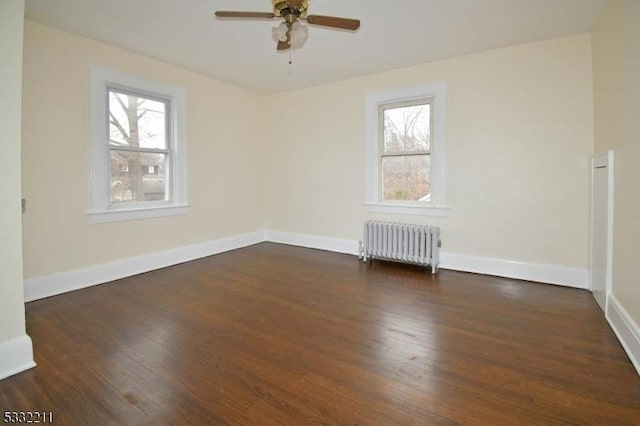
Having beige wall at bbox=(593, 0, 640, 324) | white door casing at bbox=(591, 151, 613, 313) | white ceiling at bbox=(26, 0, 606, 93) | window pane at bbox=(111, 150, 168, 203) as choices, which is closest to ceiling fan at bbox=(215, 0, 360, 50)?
white ceiling at bbox=(26, 0, 606, 93)

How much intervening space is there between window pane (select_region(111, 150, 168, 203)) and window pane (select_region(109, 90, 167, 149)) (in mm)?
147

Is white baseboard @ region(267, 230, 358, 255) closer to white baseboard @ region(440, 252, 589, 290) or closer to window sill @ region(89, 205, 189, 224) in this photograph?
white baseboard @ region(440, 252, 589, 290)

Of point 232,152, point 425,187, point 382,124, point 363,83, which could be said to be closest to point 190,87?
point 232,152

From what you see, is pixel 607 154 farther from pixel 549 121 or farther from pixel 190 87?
pixel 190 87

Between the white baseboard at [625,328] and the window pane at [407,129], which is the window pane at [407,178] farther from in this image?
the white baseboard at [625,328]

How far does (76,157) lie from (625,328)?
498 centimetres

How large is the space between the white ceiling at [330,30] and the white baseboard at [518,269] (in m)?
2.46

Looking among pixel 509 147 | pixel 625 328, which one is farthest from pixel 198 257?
pixel 625 328

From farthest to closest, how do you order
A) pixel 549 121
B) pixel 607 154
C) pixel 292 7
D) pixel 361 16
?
pixel 549 121
pixel 361 16
pixel 607 154
pixel 292 7

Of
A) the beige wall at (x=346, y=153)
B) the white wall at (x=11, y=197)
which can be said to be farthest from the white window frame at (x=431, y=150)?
the white wall at (x=11, y=197)

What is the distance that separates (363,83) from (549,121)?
2369 mm

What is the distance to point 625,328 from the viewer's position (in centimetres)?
217

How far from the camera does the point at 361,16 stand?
2938 mm

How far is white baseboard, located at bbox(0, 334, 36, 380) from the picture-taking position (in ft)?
6.07
